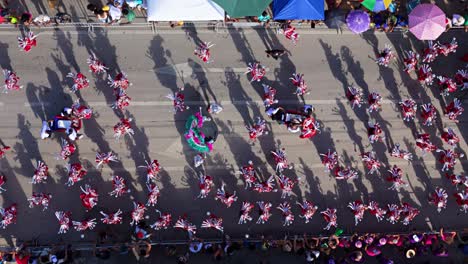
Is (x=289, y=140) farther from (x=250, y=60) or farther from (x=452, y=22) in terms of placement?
(x=452, y=22)

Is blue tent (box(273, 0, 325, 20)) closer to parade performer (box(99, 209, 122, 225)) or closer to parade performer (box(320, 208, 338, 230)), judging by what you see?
parade performer (box(320, 208, 338, 230))

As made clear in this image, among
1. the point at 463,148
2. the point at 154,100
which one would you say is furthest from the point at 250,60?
the point at 463,148

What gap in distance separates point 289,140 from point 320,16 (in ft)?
18.2

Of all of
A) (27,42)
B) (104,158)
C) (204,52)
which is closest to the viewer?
(27,42)

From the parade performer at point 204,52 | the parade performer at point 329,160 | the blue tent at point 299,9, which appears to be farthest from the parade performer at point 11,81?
the parade performer at point 329,160

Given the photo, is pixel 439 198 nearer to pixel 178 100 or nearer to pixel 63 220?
pixel 178 100

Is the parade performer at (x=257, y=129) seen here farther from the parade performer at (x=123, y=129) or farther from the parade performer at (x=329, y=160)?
the parade performer at (x=123, y=129)

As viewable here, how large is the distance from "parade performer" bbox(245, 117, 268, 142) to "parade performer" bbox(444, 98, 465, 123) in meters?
8.40

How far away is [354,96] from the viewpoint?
17.4 meters

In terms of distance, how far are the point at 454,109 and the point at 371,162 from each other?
4.51 metres

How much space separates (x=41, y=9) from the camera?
55.5 feet

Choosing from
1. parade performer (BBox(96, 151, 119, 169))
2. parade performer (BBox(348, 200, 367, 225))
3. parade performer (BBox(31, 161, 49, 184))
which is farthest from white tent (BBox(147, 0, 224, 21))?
parade performer (BBox(348, 200, 367, 225))

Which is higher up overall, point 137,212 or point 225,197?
point 225,197

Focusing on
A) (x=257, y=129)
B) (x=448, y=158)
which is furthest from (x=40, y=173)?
(x=448, y=158)
